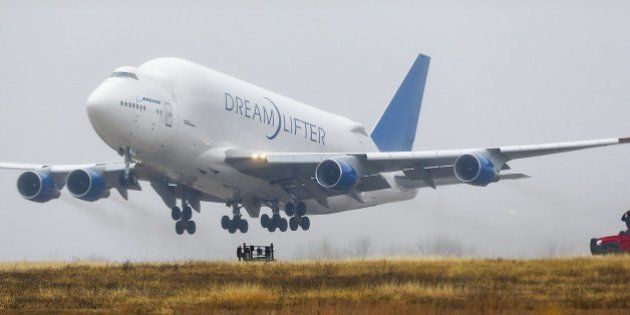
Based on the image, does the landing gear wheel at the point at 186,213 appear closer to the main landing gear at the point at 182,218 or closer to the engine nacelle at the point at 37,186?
the main landing gear at the point at 182,218

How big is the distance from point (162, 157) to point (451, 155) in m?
13.0

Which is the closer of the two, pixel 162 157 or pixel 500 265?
pixel 500 265

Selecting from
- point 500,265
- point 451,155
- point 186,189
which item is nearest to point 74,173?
point 186,189

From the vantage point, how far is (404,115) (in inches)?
2771

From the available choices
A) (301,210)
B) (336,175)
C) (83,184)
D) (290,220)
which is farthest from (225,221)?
(336,175)

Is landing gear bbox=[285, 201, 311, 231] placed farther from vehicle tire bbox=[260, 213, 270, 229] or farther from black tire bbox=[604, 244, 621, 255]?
black tire bbox=[604, 244, 621, 255]

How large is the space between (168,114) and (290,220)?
12.0m

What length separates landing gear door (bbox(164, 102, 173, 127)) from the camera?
48.2 metres

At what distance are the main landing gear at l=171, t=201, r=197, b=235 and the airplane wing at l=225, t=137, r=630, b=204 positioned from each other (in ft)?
16.3

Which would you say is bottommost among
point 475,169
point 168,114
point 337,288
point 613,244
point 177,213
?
point 337,288

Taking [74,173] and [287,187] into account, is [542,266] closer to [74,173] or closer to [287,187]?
[287,187]

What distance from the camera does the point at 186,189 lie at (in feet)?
→ 186

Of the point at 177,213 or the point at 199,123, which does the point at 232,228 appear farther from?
the point at 199,123

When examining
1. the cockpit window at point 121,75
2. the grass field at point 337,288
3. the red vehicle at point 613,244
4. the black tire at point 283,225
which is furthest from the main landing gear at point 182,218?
the red vehicle at point 613,244
